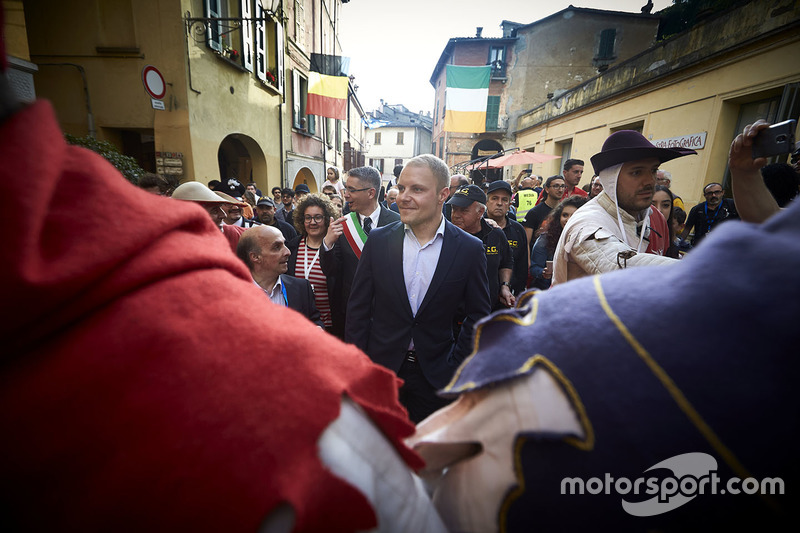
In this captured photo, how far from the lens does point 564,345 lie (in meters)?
0.55

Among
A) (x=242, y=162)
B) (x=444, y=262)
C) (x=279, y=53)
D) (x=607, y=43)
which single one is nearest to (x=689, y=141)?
(x=444, y=262)

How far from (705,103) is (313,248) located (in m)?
9.74

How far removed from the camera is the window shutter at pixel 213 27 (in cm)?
700

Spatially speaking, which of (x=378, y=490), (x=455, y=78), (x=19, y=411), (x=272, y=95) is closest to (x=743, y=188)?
(x=378, y=490)

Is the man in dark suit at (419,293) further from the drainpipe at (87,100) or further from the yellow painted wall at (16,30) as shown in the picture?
the drainpipe at (87,100)

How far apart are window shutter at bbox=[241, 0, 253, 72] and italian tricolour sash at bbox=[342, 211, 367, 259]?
757 centimetres

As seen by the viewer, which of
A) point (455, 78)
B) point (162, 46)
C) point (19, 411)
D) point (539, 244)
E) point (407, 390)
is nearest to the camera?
point (19, 411)

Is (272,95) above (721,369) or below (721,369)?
above

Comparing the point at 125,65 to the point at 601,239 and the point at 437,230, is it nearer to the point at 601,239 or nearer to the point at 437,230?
the point at 437,230

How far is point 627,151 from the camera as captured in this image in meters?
1.97

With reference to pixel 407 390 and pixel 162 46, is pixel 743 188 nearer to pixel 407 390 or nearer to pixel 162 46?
pixel 407 390

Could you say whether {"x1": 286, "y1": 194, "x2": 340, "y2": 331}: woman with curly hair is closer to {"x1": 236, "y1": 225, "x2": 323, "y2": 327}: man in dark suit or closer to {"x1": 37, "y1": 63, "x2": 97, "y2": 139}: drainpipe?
{"x1": 236, "y1": 225, "x2": 323, "y2": 327}: man in dark suit

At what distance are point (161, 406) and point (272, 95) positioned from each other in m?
12.1

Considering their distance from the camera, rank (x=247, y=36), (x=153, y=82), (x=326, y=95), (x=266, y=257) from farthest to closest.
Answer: (x=326, y=95), (x=247, y=36), (x=153, y=82), (x=266, y=257)
